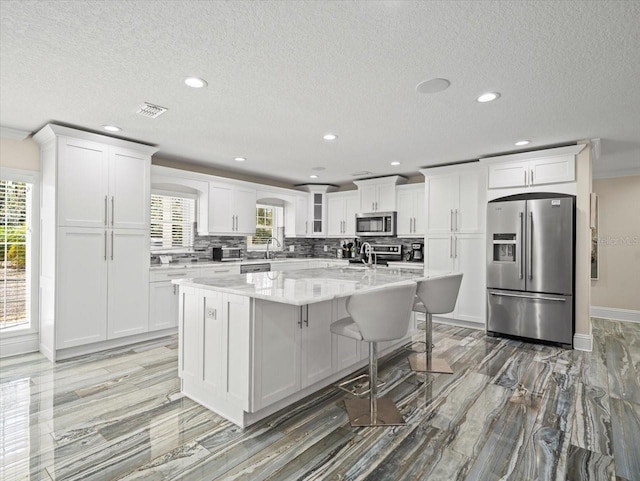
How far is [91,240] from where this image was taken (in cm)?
383

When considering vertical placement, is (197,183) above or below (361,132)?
below

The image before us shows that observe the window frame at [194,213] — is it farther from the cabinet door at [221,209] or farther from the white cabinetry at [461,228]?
the white cabinetry at [461,228]

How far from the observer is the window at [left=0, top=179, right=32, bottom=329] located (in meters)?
3.76

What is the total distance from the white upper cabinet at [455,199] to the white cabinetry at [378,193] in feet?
2.62

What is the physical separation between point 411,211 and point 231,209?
3120mm

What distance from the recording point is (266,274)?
3289 millimetres

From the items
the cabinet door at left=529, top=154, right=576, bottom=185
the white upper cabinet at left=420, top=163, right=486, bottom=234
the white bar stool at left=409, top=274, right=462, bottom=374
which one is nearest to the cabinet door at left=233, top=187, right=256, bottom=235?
the white upper cabinet at left=420, top=163, right=486, bottom=234

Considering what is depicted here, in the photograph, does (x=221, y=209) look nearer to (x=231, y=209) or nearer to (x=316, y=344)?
(x=231, y=209)

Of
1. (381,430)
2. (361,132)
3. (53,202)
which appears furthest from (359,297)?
(53,202)

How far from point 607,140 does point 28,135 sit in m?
6.64

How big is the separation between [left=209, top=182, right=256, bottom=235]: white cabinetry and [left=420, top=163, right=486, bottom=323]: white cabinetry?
2.98m

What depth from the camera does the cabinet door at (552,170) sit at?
164 inches

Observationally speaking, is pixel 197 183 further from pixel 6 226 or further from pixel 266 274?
pixel 266 274

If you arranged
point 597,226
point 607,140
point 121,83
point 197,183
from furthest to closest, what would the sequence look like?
1. point 597,226
2. point 197,183
3. point 607,140
4. point 121,83
